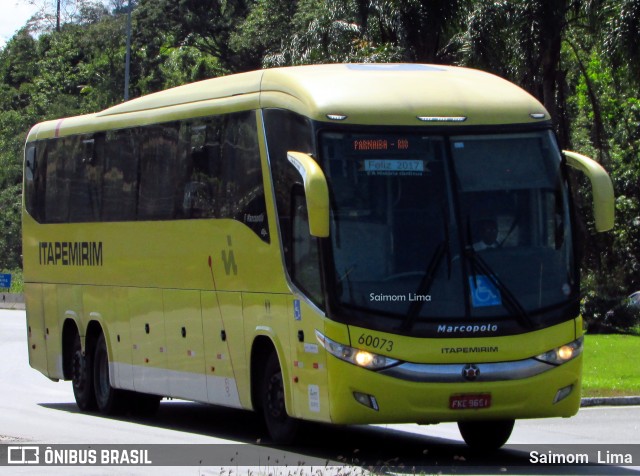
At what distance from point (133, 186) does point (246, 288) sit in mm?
3614

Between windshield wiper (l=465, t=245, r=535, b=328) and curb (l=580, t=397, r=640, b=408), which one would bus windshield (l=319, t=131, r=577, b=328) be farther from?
curb (l=580, t=397, r=640, b=408)

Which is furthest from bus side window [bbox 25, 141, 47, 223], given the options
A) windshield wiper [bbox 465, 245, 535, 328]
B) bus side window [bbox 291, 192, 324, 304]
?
windshield wiper [bbox 465, 245, 535, 328]

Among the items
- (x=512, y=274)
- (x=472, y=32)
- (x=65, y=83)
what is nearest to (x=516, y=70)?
(x=472, y=32)

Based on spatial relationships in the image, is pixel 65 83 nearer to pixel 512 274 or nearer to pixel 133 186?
pixel 133 186

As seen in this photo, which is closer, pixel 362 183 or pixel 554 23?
pixel 362 183

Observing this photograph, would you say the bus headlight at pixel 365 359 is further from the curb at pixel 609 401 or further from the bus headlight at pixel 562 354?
the curb at pixel 609 401

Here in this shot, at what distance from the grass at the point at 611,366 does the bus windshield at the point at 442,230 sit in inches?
285

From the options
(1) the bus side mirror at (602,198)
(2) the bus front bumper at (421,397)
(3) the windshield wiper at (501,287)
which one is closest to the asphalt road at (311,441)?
(2) the bus front bumper at (421,397)

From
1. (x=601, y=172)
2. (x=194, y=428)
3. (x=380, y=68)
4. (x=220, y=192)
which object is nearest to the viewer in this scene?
(x=601, y=172)

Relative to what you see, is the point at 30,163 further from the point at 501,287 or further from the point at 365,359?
the point at 501,287

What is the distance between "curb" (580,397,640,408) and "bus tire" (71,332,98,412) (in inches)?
273

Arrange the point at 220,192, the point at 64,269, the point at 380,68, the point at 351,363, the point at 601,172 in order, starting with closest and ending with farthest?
the point at 351,363 < the point at 601,172 < the point at 380,68 < the point at 220,192 < the point at 64,269

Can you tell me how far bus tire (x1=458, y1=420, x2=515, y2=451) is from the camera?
1306 cm

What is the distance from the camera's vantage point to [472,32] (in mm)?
30734
